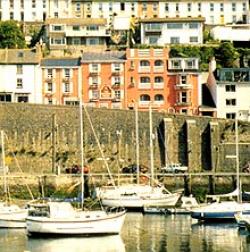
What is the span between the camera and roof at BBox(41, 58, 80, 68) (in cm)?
7300

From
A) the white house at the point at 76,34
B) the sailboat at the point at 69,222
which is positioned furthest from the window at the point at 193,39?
the sailboat at the point at 69,222

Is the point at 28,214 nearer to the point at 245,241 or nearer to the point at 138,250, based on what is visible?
the point at 138,250

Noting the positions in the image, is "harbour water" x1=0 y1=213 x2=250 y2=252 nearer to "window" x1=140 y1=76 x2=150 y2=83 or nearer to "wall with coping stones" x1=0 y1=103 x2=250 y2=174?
"wall with coping stones" x1=0 y1=103 x2=250 y2=174

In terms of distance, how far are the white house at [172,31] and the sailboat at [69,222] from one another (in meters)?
42.4

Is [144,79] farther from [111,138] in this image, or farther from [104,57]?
[111,138]

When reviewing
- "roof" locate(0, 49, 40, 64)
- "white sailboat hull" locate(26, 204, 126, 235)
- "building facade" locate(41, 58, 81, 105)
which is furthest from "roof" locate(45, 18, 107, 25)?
"white sailboat hull" locate(26, 204, 126, 235)

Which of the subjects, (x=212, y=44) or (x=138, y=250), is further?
(x=212, y=44)

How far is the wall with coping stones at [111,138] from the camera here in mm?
62438

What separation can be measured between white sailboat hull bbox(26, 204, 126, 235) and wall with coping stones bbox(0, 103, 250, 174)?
61.1 feet

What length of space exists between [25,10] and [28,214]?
55.9 meters

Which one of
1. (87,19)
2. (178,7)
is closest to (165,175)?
(87,19)

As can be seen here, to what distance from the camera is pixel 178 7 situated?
98938 millimetres

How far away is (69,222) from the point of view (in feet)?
142

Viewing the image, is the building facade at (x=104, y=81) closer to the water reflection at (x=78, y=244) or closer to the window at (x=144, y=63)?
the window at (x=144, y=63)
